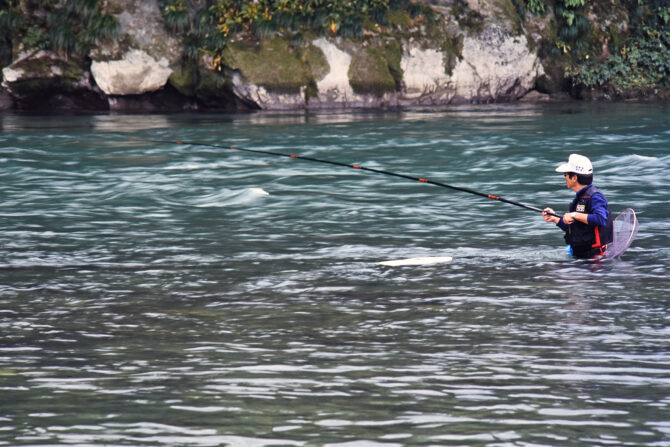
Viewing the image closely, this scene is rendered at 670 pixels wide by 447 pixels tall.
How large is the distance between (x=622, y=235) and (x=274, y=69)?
16462 millimetres

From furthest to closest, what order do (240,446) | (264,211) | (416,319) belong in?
(264,211), (416,319), (240,446)

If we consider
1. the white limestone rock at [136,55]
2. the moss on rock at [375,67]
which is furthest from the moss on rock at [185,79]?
the moss on rock at [375,67]

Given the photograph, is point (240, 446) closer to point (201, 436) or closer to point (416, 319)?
point (201, 436)

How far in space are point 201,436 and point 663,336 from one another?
258 centimetres

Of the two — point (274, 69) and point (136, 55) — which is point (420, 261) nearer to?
point (274, 69)

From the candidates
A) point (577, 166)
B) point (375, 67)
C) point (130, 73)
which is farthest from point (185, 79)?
point (577, 166)

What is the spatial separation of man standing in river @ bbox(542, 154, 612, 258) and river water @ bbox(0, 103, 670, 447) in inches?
6.7

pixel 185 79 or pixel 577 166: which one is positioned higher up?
pixel 185 79

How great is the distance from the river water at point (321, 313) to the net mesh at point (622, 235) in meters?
0.18

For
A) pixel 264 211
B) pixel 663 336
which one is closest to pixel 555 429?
pixel 663 336

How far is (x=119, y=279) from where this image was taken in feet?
23.1

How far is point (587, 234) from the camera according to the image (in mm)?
7410

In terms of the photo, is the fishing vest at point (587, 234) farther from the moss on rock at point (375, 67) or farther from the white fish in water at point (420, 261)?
the moss on rock at point (375, 67)

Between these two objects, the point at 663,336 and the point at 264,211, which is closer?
the point at 663,336
